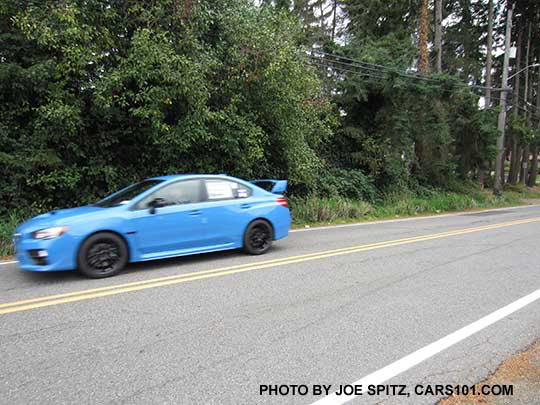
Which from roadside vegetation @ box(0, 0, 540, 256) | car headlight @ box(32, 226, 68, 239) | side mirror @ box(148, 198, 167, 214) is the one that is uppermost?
roadside vegetation @ box(0, 0, 540, 256)

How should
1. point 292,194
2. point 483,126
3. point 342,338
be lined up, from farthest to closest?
point 483,126 → point 292,194 → point 342,338

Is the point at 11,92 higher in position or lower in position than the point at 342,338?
higher

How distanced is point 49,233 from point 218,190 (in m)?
2.76

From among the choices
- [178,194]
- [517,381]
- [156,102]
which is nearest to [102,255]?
[178,194]

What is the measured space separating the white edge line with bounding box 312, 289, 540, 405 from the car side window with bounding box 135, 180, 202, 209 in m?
4.26

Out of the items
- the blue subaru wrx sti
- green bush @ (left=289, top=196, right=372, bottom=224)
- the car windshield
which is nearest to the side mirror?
the blue subaru wrx sti

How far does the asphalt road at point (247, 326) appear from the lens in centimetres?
290

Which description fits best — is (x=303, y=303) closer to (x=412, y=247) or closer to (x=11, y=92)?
(x=412, y=247)

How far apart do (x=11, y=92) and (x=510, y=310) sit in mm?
11084

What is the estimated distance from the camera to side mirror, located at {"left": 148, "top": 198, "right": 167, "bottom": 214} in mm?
5957

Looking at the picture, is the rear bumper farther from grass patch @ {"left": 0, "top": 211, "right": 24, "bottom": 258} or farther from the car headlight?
grass patch @ {"left": 0, "top": 211, "right": 24, "bottom": 258}

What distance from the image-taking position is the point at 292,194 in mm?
14672

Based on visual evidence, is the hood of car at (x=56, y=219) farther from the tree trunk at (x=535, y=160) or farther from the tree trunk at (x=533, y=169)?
the tree trunk at (x=533, y=169)

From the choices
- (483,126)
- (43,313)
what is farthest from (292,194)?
(483,126)
